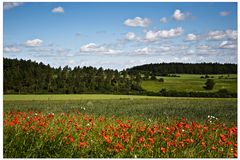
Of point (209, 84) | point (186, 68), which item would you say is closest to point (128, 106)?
point (209, 84)

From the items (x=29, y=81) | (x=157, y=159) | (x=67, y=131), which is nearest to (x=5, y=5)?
(x=67, y=131)

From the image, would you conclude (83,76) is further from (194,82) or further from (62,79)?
(194,82)

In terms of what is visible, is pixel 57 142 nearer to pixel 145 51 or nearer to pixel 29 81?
pixel 145 51

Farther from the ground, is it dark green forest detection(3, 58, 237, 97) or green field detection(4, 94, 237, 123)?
dark green forest detection(3, 58, 237, 97)

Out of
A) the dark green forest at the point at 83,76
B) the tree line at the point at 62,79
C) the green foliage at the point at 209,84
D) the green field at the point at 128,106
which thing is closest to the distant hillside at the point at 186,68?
the dark green forest at the point at 83,76

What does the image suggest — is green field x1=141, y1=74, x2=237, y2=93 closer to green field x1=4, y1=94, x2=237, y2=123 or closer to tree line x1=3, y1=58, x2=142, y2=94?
tree line x1=3, y1=58, x2=142, y2=94

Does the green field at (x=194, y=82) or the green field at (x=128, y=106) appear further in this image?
the green field at (x=128, y=106)

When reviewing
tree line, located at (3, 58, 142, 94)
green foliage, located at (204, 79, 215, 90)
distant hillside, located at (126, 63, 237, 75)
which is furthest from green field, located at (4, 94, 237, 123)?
distant hillside, located at (126, 63, 237, 75)

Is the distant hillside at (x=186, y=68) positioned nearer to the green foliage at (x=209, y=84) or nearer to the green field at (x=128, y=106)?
the green foliage at (x=209, y=84)
